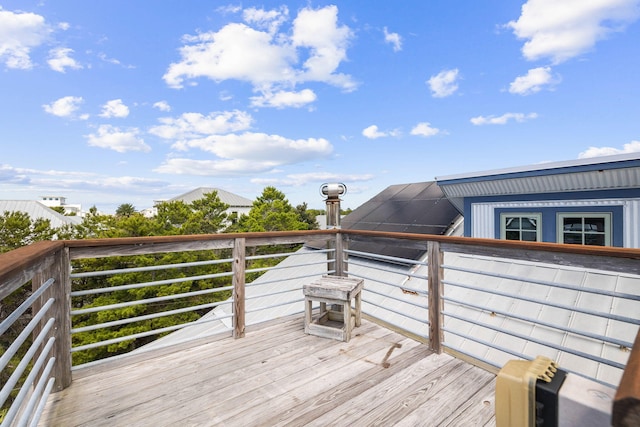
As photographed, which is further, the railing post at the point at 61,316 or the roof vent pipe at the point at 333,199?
the roof vent pipe at the point at 333,199

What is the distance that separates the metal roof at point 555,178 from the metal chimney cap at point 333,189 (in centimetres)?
380

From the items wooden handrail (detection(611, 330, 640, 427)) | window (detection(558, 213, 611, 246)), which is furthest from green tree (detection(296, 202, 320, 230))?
wooden handrail (detection(611, 330, 640, 427))

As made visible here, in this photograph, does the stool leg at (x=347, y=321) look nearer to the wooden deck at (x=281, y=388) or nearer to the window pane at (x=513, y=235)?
the wooden deck at (x=281, y=388)

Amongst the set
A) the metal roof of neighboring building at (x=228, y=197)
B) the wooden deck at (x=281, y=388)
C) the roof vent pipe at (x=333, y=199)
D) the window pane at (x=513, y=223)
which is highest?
the metal roof of neighboring building at (x=228, y=197)

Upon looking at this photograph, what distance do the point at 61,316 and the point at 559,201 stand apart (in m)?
6.66

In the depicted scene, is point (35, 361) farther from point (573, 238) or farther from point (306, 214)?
point (306, 214)

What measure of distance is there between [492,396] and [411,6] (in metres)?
11.3

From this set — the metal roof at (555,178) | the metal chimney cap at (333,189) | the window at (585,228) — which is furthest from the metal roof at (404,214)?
the metal chimney cap at (333,189)

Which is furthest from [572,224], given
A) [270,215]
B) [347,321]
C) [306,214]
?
[306,214]

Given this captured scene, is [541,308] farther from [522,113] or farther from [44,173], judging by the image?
[44,173]

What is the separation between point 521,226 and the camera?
18.9 ft

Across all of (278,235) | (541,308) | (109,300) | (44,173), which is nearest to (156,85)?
(109,300)

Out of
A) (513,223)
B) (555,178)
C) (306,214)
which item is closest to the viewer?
(555,178)

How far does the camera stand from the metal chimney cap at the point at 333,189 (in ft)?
10.9
